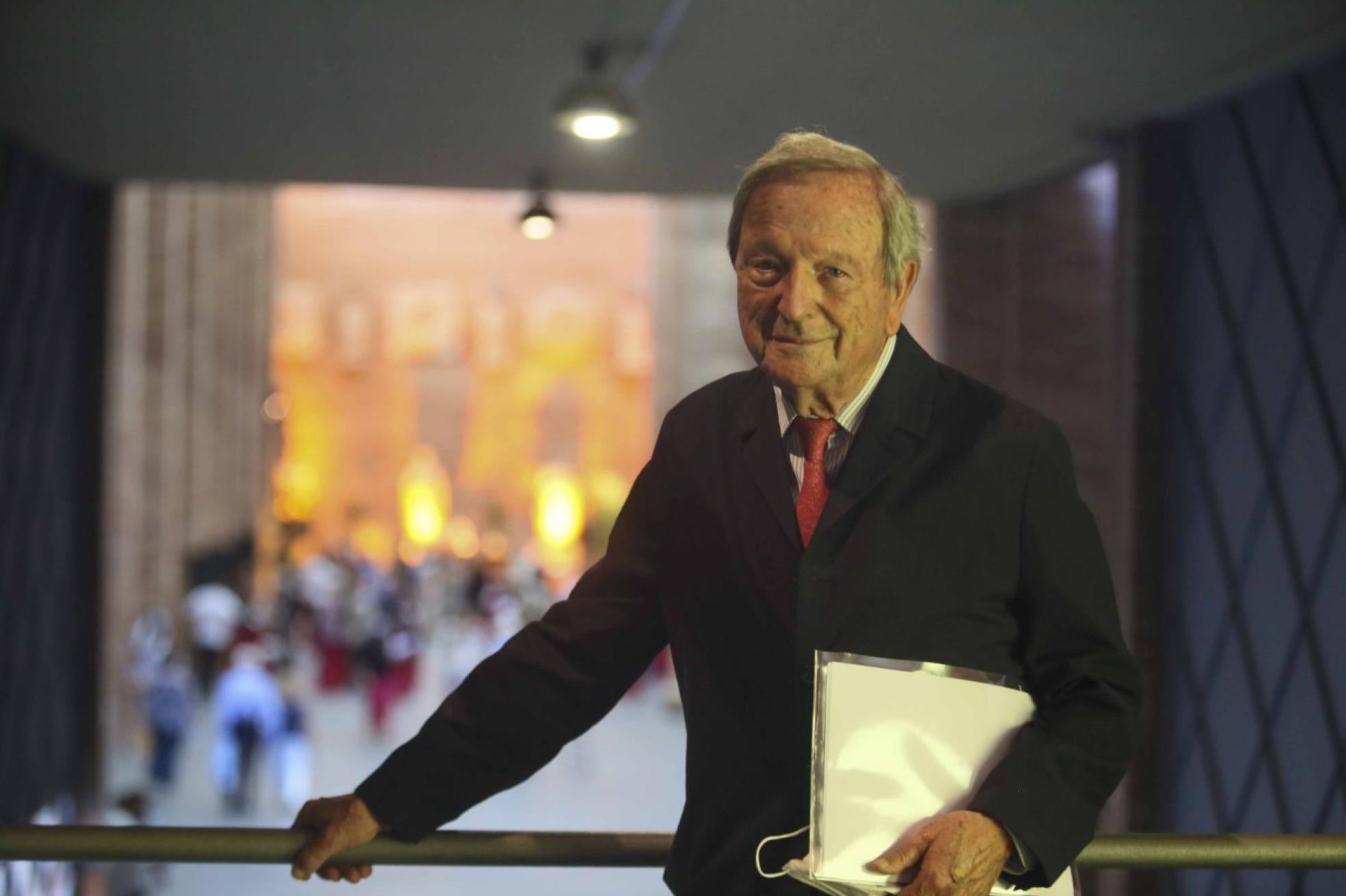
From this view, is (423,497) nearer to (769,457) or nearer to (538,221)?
(538,221)

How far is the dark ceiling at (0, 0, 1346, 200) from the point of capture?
15.1ft

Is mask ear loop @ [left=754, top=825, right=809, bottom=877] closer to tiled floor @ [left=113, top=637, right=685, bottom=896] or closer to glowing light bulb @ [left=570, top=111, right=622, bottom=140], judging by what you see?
glowing light bulb @ [left=570, top=111, right=622, bottom=140]

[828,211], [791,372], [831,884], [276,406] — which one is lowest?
[831,884]

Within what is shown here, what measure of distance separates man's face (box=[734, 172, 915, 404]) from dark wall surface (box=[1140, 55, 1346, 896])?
3.99 m

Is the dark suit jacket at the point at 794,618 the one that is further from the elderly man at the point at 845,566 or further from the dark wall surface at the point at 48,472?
the dark wall surface at the point at 48,472

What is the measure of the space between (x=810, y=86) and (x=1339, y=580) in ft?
8.94

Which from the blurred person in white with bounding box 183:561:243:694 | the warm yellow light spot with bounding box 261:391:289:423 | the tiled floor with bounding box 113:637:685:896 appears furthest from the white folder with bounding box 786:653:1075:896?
the warm yellow light spot with bounding box 261:391:289:423

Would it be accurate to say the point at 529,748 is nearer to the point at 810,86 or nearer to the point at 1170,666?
the point at 810,86

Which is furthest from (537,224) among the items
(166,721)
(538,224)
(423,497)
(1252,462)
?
(423,497)

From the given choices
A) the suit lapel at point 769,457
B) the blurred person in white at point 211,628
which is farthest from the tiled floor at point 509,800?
the suit lapel at point 769,457

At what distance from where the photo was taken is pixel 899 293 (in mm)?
1540

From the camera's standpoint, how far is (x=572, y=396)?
31531 mm

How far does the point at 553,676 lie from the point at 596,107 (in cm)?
350

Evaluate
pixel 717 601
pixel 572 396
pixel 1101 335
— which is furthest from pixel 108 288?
pixel 572 396
